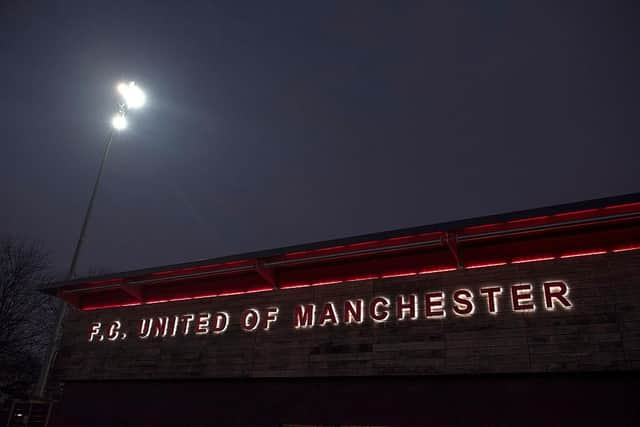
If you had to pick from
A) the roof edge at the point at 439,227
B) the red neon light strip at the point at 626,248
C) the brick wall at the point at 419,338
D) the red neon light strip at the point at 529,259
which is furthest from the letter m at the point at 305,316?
the red neon light strip at the point at 626,248

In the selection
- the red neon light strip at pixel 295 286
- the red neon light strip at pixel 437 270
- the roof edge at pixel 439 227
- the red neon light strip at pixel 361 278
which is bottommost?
the red neon light strip at pixel 437 270

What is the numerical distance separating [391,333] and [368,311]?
3.28ft

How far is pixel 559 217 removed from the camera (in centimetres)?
1202

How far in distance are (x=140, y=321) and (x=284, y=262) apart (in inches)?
260

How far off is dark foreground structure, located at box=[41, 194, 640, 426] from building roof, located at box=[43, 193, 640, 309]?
0.05m

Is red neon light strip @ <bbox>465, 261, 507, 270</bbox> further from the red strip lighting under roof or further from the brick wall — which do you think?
the brick wall

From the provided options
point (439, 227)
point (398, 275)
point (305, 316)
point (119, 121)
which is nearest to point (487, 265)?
point (439, 227)

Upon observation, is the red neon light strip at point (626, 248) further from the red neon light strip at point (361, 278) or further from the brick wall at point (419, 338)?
the red neon light strip at point (361, 278)

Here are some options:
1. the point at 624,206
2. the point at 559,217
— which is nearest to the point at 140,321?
the point at 559,217

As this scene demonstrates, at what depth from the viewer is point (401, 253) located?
47.0 feet

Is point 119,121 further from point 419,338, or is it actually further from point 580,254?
point 580,254

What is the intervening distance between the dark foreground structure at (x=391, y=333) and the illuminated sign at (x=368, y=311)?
0.14 ft

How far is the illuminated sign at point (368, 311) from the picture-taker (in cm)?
1232

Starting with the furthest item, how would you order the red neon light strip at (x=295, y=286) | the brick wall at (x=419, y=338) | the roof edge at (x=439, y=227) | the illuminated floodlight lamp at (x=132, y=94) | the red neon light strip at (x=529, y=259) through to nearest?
the illuminated floodlight lamp at (x=132, y=94)
the red neon light strip at (x=295, y=286)
the red neon light strip at (x=529, y=259)
the roof edge at (x=439, y=227)
the brick wall at (x=419, y=338)
